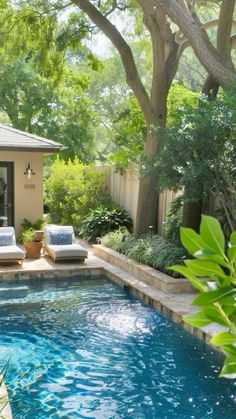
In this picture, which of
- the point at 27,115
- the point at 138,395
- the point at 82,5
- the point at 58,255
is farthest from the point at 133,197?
the point at 27,115

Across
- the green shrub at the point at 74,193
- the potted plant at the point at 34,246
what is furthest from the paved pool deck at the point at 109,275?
the green shrub at the point at 74,193

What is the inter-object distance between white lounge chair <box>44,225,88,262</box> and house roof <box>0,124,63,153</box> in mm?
2897

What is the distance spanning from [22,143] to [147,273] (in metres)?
6.30

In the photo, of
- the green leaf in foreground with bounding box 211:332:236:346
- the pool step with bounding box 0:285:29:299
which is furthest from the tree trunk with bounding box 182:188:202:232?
the green leaf in foreground with bounding box 211:332:236:346

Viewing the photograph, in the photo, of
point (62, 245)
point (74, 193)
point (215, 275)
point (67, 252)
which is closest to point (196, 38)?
point (67, 252)

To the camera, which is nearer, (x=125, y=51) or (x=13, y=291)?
(x=13, y=291)

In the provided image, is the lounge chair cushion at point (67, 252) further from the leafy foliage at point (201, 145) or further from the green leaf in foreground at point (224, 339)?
the green leaf in foreground at point (224, 339)

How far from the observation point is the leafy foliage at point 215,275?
99 centimetres

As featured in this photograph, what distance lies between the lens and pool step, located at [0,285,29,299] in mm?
9109

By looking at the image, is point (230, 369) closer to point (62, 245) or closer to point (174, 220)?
point (174, 220)

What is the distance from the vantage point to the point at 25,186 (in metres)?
14.7

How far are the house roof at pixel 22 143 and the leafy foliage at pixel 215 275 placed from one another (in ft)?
42.9

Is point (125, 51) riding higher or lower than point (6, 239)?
higher

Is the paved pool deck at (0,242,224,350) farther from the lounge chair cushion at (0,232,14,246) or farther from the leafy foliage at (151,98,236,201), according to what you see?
the leafy foliage at (151,98,236,201)
